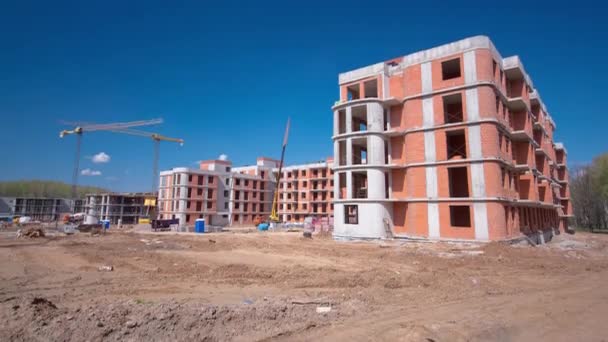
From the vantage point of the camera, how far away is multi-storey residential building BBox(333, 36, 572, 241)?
75.3ft

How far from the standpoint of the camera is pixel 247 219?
7044cm

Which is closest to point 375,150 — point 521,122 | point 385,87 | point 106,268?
point 385,87

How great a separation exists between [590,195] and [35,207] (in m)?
140

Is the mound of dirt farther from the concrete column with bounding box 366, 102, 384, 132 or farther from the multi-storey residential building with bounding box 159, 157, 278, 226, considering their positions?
the multi-storey residential building with bounding box 159, 157, 278, 226

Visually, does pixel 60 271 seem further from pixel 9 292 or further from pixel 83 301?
pixel 83 301

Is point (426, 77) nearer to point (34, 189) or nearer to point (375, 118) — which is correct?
point (375, 118)

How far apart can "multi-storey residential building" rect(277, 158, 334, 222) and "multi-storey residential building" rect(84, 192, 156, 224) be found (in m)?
32.8

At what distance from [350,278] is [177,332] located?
21.1 ft

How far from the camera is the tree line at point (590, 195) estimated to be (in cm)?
5322

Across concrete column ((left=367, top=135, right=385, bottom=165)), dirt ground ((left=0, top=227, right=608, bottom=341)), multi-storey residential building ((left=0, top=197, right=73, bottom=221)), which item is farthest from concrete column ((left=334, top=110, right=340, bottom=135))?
multi-storey residential building ((left=0, top=197, right=73, bottom=221))

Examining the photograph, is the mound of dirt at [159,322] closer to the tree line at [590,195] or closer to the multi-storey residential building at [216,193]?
the multi-storey residential building at [216,193]

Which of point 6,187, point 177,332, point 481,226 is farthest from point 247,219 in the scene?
point 6,187

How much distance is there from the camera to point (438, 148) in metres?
24.8

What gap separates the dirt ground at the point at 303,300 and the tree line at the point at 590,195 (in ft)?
173
